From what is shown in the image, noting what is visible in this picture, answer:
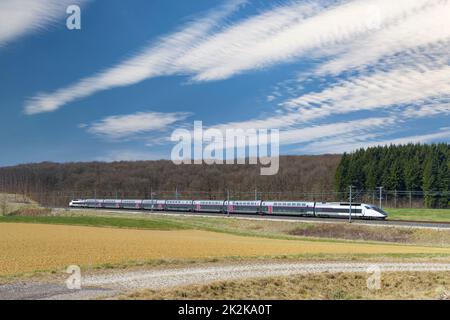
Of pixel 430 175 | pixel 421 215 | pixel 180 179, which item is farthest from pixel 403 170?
pixel 180 179

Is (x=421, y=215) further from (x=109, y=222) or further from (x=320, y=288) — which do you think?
(x=320, y=288)

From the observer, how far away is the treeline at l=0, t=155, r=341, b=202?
509 ft

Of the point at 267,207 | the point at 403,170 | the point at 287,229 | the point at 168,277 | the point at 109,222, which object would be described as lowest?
the point at 287,229

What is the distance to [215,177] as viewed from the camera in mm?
171750

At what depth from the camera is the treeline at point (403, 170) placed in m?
117

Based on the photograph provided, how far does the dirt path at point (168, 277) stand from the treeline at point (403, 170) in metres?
83.5

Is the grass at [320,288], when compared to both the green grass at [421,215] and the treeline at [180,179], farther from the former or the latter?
the treeline at [180,179]

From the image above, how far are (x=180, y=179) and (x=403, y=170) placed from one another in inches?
2858

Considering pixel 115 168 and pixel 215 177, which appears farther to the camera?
pixel 115 168

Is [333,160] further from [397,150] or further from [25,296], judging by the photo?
[25,296]

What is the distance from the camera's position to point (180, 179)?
559ft

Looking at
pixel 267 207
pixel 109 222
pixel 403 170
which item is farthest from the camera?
pixel 403 170

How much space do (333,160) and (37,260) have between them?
163886mm

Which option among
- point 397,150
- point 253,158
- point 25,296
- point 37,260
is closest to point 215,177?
point 253,158
